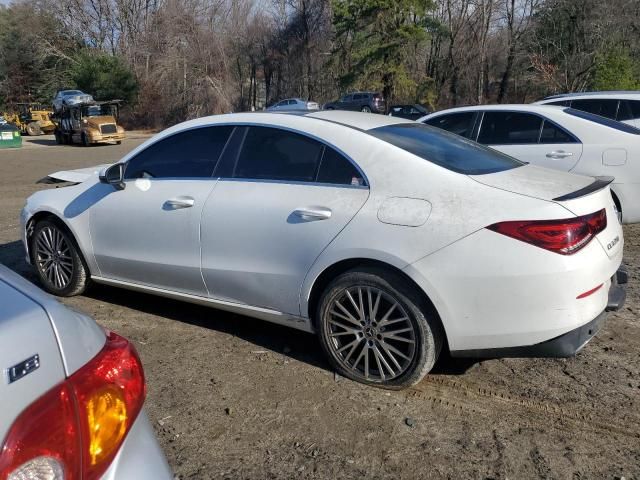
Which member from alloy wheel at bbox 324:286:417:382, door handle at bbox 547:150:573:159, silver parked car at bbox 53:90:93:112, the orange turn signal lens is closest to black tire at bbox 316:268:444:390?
alloy wheel at bbox 324:286:417:382

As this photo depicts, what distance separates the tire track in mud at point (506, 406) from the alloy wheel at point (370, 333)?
234 millimetres

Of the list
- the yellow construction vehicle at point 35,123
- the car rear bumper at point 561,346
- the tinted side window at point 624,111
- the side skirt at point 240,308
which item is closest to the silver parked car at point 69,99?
the yellow construction vehicle at point 35,123

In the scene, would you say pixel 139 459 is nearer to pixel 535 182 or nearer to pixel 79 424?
pixel 79 424

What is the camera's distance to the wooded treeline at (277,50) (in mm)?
41250

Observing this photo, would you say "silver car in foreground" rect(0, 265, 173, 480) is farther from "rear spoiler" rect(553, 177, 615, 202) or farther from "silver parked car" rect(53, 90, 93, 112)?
"silver parked car" rect(53, 90, 93, 112)

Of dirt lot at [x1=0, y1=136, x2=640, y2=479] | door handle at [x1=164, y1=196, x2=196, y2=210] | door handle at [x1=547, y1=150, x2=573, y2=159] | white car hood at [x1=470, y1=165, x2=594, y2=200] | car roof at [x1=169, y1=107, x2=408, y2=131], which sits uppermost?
car roof at [x1=169, y1=107, x2=408, y2=131]

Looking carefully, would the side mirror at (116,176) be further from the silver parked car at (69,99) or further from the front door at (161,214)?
the silver parked car at (69,99)

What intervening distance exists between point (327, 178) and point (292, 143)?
1.33ft

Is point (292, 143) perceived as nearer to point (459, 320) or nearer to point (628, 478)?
point (459, 320)

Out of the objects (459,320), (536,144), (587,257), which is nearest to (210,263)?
(459,320)

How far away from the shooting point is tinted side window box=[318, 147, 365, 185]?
344cm

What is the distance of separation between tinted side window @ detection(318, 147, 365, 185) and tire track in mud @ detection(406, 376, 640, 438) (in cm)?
128

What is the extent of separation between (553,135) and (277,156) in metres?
4.34

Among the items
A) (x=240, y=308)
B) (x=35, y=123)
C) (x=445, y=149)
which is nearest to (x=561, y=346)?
(x=445, y=149)
